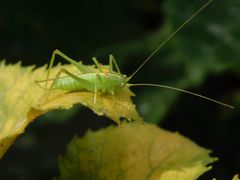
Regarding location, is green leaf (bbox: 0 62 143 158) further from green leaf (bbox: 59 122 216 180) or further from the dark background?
the dark background

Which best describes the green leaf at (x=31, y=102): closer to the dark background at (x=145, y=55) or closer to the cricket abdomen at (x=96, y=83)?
the cricket abdomen at (x=96, y=83)

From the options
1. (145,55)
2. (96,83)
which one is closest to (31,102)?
(96,83)

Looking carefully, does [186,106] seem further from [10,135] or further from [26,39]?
[10,135]

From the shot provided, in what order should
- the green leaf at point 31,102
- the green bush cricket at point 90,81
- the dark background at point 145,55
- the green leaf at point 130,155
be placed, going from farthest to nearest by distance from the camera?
1. the dark background at point 145,55
2. the green bush cricket at point 90,81
3. the green leaf at point 130,155
4. the green leaf at point 31,102

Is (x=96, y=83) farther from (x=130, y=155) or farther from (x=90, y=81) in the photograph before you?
(x=130, y=155)

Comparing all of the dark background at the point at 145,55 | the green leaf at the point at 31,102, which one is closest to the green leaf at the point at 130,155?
the green leaf at the point at 31,102

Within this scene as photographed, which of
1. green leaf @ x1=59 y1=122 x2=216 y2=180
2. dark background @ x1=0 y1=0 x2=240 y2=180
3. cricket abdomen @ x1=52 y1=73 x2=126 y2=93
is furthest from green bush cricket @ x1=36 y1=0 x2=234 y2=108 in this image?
dark background @ x1=0 y1=0 x2=240 y2=180
